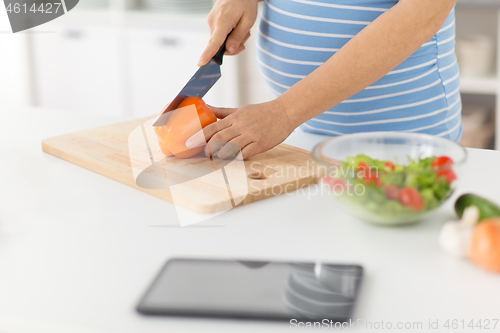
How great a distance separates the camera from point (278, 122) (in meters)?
0.90

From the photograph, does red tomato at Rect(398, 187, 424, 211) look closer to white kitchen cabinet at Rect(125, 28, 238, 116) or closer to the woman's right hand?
the woman's right hand

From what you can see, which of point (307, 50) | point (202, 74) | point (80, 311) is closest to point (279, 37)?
point (307, 50)

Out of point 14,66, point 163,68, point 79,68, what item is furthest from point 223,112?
point 14,66

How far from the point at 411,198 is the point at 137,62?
227 centimetres

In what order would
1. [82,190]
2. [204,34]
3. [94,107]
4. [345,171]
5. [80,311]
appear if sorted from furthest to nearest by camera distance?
[94,107], [204,34], [82,190], [345,171], [80,311]

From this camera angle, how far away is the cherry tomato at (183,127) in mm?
900

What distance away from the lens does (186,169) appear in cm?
86

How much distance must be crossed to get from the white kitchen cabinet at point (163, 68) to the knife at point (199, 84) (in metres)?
1.47

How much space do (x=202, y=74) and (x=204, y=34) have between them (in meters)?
1.58

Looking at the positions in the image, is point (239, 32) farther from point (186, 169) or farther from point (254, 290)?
point (254, 290)

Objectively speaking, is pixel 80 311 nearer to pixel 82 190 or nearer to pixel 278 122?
pixel 82 190

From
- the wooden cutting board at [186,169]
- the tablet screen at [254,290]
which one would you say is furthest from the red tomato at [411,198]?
the wooden cutting board at [186,169]

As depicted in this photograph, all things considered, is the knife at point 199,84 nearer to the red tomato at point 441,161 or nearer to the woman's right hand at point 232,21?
the woman's right hand at point 232,21

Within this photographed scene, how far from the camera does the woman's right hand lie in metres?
1.05
